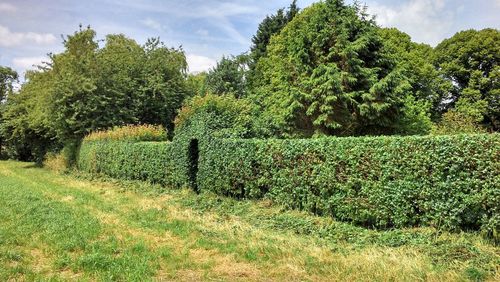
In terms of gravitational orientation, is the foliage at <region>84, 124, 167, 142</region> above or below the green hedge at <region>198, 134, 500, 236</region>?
above

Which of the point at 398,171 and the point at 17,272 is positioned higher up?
the point at 398,171

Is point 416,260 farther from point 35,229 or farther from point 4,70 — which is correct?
point 4,70

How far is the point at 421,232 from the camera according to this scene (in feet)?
25.6

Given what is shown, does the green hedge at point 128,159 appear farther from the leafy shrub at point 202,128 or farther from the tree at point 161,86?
the tree at point 161,86

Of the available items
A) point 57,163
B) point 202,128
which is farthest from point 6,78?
point 202,128

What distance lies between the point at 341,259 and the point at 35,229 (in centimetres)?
682

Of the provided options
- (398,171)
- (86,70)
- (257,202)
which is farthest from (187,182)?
(86,70)

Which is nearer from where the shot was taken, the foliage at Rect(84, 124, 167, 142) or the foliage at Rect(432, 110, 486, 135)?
the foliage at Rect(432, 110, 486, 135)

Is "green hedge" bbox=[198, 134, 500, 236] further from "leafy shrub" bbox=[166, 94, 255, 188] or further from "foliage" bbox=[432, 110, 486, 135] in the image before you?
"foliage" bbox=[432, 110, 486, 135]

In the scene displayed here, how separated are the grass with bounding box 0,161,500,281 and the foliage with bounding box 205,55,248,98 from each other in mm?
24837

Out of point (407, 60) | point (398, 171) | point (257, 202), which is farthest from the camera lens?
point (407, 60)

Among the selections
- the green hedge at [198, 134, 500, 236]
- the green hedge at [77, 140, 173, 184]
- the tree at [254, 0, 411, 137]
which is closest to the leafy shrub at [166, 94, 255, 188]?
the green hedge at [77, 140, 173, 184]

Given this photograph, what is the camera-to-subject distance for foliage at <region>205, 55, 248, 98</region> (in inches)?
1404

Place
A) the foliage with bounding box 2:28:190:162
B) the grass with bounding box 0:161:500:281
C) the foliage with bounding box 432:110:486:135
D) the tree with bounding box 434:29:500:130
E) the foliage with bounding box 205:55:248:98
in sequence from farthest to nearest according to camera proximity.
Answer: the foliage with bounding box 205:55:248:98 → the tree with bounding box 434:29:500:130 → the foliage with bounding box 2:28:190:162 → the foliage with bounding box 432:110:486:135 → the grass with bounding box 0:161:500:281
